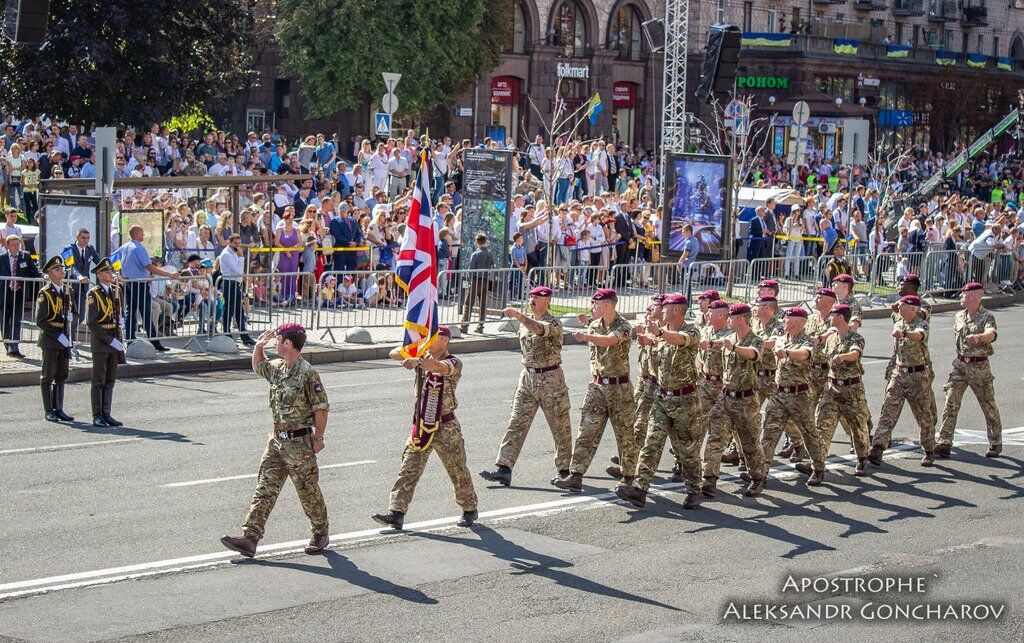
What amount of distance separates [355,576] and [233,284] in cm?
1149

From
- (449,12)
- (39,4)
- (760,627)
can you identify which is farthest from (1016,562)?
(449,12)

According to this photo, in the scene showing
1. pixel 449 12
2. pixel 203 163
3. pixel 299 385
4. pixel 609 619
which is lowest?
pixel 609 619

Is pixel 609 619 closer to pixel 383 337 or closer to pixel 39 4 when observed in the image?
pixel 39 4

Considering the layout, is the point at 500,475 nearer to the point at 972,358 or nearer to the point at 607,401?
the point at 607,401

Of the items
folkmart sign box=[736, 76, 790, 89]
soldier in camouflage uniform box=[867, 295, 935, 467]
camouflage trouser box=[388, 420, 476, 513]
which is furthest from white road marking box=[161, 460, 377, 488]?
folkmart sign box=[736, 76, 790, 89]

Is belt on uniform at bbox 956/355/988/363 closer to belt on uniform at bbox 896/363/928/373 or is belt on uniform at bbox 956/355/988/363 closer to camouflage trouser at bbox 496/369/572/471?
belt on uniform at bbox 896/363/928/373

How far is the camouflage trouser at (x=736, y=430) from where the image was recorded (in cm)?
1305

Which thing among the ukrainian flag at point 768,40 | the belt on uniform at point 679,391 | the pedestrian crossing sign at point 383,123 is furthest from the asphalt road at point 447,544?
the ukrainian flag at point 768,40

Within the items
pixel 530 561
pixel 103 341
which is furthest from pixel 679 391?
pixel 103 341

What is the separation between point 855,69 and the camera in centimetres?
6712

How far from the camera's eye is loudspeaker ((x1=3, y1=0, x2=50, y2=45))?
55.4ft

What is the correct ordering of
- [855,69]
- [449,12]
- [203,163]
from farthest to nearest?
[855,69] → [449,12] → [203,163]

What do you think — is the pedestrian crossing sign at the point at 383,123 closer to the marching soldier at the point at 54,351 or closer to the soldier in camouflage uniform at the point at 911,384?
the marching soldier at the point at 54,351

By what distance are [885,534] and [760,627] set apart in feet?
9.86
